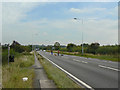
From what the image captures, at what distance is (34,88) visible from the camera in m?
6.86

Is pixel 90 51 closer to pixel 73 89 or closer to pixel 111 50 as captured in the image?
pixel 111 50

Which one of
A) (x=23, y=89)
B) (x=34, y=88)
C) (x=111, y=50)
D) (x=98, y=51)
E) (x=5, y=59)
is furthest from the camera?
(x=98, y=51)

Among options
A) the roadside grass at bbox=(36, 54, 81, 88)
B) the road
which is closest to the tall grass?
the roadside grass at bbox=(36, 54, 81, 88)

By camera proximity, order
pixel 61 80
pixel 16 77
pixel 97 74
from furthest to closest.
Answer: pixel 97 74 < pixel 16 77 < pixel 61 80

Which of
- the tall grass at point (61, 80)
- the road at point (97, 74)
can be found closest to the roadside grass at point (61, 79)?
the tall grass at point (61, 80)

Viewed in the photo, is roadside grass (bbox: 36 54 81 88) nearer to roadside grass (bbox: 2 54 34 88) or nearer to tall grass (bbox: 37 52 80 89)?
tall grass (bbox: 37 52 80 89)

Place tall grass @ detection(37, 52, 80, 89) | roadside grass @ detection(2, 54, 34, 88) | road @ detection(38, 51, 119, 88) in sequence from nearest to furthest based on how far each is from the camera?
roadside grass @ detection(2, 54, 34, 88), tall grass @ detection(37, 52, 80, 89), road @ detection(38, 51, 119, 88)

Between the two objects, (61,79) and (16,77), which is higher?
(16,77)

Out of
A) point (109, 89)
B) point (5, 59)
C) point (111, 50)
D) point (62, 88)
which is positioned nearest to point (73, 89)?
point (62, 88)

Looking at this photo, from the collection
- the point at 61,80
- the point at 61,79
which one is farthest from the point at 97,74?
the point at 61,80

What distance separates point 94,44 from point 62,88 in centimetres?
4551

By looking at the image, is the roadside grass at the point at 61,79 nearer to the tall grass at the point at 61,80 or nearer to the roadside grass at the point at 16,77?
the tall grass at the point at 61,80

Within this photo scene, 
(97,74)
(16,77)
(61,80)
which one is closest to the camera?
(61,80)

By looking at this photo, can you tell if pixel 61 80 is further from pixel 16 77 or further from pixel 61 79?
pixel 16 77
